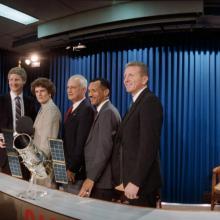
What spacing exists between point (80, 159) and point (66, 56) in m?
3.37

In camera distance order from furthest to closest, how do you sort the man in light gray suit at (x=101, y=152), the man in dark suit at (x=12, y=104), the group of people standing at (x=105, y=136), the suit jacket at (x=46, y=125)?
1. the man in dark suit at (x=12, y=104)
2. the suit jacket at (x=46, y=125)
3. the man in light gray suit at (x=101, y=152)
4. the group of people standing at (x=105, y=136)

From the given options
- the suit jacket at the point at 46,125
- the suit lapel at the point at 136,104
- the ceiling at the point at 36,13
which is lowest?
the suit jacket at the point at 46,125

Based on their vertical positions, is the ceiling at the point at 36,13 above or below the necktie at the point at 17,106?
above

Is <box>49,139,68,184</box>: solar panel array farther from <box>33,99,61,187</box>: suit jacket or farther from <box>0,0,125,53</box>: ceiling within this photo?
<box>0,0,125,53</box>: ceiling

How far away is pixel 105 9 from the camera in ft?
11.3

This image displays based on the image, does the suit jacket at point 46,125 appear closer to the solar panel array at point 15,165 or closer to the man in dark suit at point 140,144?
the solar panel array at point 15,165

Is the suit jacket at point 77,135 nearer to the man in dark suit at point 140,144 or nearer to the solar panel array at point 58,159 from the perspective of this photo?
the man in dark suit at point 140,144

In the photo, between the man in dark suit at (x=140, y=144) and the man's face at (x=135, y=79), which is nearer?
the man in dark suit at (x=140, y=144)

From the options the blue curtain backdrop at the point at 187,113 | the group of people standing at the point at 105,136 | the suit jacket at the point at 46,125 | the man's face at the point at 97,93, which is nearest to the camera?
the group of people standing at the point at 105,136

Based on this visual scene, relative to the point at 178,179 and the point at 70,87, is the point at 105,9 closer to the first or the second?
the point at 70,87

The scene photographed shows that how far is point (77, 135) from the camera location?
1809 mm

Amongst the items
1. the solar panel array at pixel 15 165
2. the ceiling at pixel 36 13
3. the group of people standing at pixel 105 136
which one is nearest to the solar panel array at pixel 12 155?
the solar panel array at pixel 15 165

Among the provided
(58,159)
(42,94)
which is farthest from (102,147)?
(42,94)

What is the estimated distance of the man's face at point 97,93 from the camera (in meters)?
1.86
